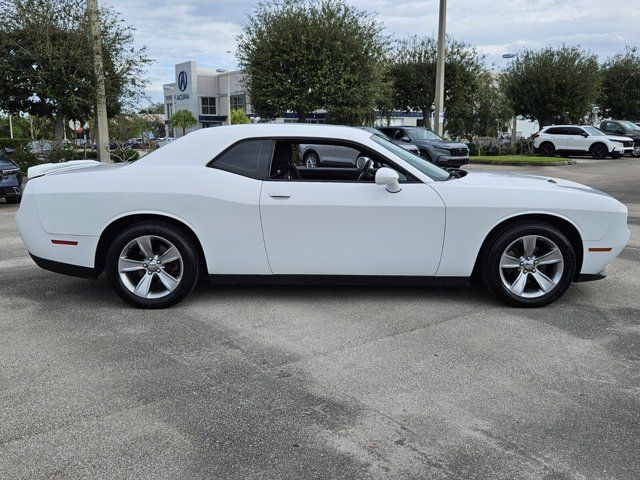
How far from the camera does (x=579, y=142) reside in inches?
1161

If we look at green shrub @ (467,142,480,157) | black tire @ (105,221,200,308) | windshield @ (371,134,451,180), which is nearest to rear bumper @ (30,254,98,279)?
black tire @ (105,221,200,308)

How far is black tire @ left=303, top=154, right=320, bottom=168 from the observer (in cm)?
585

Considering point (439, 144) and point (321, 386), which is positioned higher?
point (439, 144)

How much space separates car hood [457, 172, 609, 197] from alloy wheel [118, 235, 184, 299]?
2.61 meters

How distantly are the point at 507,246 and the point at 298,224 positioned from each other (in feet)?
5.79

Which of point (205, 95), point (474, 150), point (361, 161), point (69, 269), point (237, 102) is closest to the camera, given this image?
point (69, 269)

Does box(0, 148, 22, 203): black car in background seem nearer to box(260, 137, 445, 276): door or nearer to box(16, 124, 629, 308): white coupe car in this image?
box(16, 124, 629, 308): white coupe car

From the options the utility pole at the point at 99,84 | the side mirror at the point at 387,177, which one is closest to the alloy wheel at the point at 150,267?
the side mirror at the point at 387,177

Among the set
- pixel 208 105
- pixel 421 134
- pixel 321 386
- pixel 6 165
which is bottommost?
pixel 321 386

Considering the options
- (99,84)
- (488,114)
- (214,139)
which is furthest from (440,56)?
(488,114)

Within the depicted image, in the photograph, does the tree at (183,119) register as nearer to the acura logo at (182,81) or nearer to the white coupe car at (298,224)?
the acura logo at (182,81)

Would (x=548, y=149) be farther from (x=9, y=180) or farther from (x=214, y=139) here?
(x=214, y=139)

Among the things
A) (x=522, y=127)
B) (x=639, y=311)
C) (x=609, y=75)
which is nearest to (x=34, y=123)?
(x=609, y=75)

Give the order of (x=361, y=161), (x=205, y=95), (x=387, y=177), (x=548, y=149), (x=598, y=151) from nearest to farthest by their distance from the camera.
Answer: (x=387, y=177)
(x=361, y=161)
(x=598, y=151)
(x=548, y=149)
(x=205, y=95)
